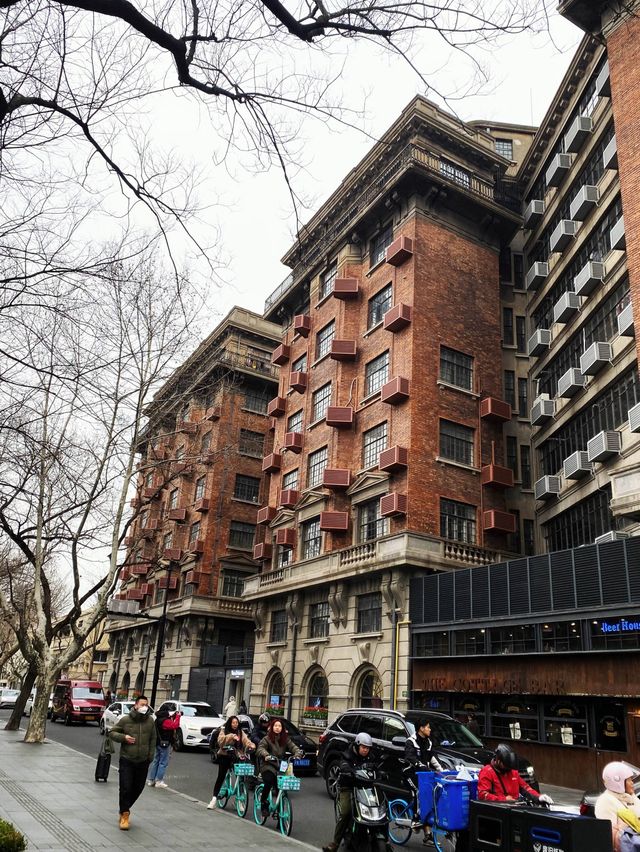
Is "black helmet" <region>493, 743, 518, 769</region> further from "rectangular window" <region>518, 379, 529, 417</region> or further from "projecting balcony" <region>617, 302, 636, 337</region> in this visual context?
"rectangular window" <region>518, 379, 529, 417</region>

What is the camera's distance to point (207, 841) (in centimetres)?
944

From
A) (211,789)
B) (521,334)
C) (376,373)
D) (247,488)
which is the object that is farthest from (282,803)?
(247,488)

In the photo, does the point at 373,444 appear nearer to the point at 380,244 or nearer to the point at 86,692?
the point at 380,244

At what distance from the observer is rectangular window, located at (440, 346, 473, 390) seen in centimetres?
3002

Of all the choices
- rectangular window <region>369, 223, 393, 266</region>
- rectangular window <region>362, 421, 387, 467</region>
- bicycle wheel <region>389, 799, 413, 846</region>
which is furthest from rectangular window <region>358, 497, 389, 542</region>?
bicycle wheel <region>389, 799, 413, 846</region>

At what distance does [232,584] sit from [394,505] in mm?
21395

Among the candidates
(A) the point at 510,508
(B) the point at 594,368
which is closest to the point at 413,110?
(B) the point at 594,368

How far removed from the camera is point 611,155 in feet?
85.1

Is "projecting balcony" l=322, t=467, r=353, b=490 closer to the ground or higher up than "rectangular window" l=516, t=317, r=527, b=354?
closer to the ground

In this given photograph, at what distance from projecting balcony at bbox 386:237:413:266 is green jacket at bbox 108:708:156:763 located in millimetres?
23490

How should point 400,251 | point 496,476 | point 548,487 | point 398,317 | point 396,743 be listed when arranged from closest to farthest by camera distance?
point 396,743 < point 548,487 < point 496,476 < point 398,317 < point 400,251

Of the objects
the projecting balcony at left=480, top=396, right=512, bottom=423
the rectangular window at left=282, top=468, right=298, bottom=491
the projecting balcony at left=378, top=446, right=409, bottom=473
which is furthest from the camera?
the rectangular window at left=282, top=468, right=298, bottom=491

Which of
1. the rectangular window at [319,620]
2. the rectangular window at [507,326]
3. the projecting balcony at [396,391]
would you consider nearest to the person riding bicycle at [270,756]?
the projecting balcony at [396,391]

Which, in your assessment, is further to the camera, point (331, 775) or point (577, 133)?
point (577, 133)
